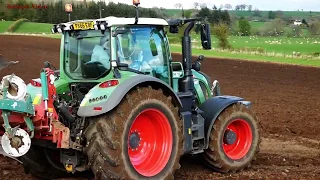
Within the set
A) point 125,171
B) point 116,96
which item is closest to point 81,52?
point 116,96

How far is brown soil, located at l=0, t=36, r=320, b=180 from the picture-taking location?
674 centimetres

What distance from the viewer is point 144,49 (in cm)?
609

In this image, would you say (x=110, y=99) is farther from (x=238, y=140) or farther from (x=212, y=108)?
(x=238, y=140)

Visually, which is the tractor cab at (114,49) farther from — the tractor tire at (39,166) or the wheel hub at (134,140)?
the tractor tire at (39,166)

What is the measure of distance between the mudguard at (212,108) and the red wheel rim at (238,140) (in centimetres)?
33

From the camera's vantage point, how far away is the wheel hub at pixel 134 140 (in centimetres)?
562

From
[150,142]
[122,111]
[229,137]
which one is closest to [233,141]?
[229,137]

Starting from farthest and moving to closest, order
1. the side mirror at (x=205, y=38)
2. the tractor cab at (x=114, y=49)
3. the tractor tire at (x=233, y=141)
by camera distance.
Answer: the tractor tire at (x=233, y=141) → the side mirror at (x=205, y=38) → the tractor cab at (x=114, y=49)

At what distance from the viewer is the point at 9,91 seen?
488cm

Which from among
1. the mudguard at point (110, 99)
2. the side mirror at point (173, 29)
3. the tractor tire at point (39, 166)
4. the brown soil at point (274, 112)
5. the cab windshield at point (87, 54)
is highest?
the side mirror at point (173, 29)

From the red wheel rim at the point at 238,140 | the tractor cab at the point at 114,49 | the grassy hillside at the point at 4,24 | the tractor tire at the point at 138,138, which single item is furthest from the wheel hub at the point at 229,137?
the grassy hillside at the point at 4,24

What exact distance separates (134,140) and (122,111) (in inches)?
23.3

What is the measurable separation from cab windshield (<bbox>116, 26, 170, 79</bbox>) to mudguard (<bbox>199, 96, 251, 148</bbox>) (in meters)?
0.84

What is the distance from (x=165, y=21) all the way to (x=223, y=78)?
46.9ft
